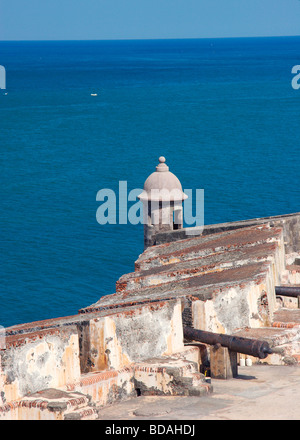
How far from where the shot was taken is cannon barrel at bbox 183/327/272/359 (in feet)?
34.3

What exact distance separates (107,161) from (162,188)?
39386 millimetres

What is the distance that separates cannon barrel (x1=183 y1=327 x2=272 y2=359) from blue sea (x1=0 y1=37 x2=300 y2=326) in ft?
65.9

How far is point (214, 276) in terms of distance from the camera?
1412cm

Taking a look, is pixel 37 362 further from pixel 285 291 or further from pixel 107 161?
pixel 107 161

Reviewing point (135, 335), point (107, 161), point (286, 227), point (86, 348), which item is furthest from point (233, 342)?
point (107, 161)

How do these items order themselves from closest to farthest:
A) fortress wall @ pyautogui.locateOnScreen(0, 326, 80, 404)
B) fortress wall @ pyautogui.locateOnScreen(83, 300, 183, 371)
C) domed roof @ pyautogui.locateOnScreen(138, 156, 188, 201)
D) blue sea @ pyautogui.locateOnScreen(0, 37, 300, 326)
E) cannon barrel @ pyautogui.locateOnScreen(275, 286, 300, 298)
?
fortress wall @ pyautogui.locateOnScreen(0, 326, 80, 404)
fortress wall @ pyautogui.locateOnScreen(83, 300, 183, 371)
cannon barrel @ pyautogui.locateOnScreen(275, 286, 300, 298)
domed roof @ pyautogui.locateOnScreen(138, 156, 188, 201)
blue sea @ pyautogui.locateOnScreen(0, 37, 300, 326)

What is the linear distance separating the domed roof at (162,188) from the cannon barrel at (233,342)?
12657 millimetres

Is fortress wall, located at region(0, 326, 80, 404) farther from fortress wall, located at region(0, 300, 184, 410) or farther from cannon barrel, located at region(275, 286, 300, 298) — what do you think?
cannon barrel, located at region(275, 286, 300, 298)

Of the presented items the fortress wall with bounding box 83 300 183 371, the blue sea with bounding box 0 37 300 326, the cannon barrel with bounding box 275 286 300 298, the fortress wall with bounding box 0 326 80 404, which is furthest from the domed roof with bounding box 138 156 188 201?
the fortress wall with bounding box 0 326 80 404

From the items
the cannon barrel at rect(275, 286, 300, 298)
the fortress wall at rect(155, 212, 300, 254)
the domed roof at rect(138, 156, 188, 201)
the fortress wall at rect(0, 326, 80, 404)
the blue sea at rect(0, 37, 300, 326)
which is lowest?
the fortress wall at rect(0, 326, 80, 404)

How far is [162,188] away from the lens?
23891mm

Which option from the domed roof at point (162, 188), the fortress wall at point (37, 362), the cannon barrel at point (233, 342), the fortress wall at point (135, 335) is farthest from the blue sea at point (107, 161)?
the fortress wall at point (37, 362)

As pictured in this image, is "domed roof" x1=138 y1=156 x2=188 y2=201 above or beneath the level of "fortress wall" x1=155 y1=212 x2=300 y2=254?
above

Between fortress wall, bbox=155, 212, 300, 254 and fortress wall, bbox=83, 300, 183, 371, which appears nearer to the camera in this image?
fortress wall, bbox=83, 300, 183, 371
